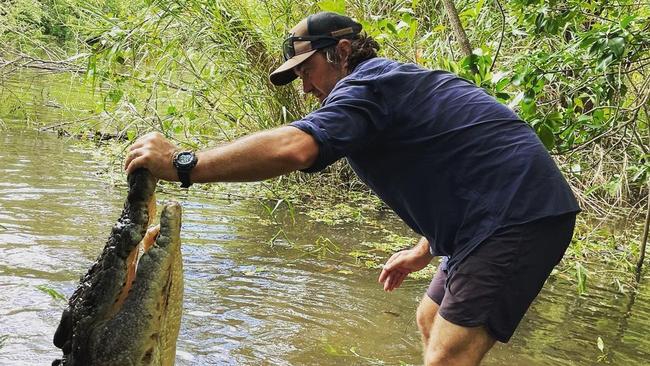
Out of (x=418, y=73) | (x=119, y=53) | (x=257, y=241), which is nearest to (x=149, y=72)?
(x=119, y=53)

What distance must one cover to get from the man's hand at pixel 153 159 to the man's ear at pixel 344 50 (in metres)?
0.94

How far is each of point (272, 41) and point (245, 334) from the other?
3.68m

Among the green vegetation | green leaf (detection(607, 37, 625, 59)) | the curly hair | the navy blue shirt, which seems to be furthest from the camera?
the green vegetation

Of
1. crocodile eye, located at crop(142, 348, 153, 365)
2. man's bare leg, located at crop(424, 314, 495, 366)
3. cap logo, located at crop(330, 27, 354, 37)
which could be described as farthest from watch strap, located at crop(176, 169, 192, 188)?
man's bare leg, located at crop(424, 314, 495, 366)

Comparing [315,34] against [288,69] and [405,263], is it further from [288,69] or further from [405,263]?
[405,263]

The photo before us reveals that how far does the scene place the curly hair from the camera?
2.71 m

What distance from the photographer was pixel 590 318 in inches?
195

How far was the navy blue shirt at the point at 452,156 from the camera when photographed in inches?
95.7

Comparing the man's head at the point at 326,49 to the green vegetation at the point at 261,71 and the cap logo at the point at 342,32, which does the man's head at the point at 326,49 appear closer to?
the cap logo at the point at 342,32

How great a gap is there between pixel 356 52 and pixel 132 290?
127 centimetres

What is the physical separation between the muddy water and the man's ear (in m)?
1.80

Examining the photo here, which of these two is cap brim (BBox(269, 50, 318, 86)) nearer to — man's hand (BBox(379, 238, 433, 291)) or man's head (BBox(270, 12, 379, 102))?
man's head (BBox(270, 12, 379, 102))

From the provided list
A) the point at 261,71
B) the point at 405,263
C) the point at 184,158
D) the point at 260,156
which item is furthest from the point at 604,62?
the point at 261,71

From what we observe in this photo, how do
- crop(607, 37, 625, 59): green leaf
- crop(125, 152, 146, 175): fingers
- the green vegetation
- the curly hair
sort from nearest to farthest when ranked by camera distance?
crop(125, 152, 146, 175): fingers < the curly hair < crop(607, 37, 625, 59): green leaf < the green vegetation
